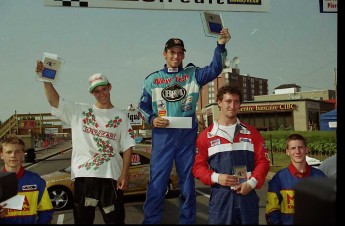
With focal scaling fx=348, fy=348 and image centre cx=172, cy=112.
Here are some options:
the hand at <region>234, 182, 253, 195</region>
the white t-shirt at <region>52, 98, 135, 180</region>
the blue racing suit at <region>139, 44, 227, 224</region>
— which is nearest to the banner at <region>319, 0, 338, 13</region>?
the blue racing suit at <region>139, 44, 227, 224</region>

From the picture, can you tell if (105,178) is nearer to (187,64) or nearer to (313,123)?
(187,64)

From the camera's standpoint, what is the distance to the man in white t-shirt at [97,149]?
8.79 feet

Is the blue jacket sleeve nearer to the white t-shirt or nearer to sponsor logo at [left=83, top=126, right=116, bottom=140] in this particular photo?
the white t-shirt

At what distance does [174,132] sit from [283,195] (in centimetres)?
95

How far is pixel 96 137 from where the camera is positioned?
2.75 metres


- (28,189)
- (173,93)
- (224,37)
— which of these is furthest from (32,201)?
(224,37)

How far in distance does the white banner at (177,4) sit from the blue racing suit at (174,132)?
1.78ft

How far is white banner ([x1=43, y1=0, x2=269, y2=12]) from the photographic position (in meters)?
3.02

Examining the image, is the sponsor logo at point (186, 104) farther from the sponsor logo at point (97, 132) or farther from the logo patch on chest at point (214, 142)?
the sponsor logo at point (97, 132)

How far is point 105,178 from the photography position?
271cm

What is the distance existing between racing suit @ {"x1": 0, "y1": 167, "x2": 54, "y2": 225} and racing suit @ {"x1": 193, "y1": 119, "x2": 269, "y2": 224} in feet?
3.63

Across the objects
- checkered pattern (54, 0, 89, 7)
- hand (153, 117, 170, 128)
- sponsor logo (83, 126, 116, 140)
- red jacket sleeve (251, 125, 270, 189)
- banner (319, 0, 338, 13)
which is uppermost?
banner (319, 0, 338, 13)

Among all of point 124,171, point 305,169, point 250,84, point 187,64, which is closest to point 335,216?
point 305,169

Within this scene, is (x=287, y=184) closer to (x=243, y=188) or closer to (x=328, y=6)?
(x=243, y=188)
